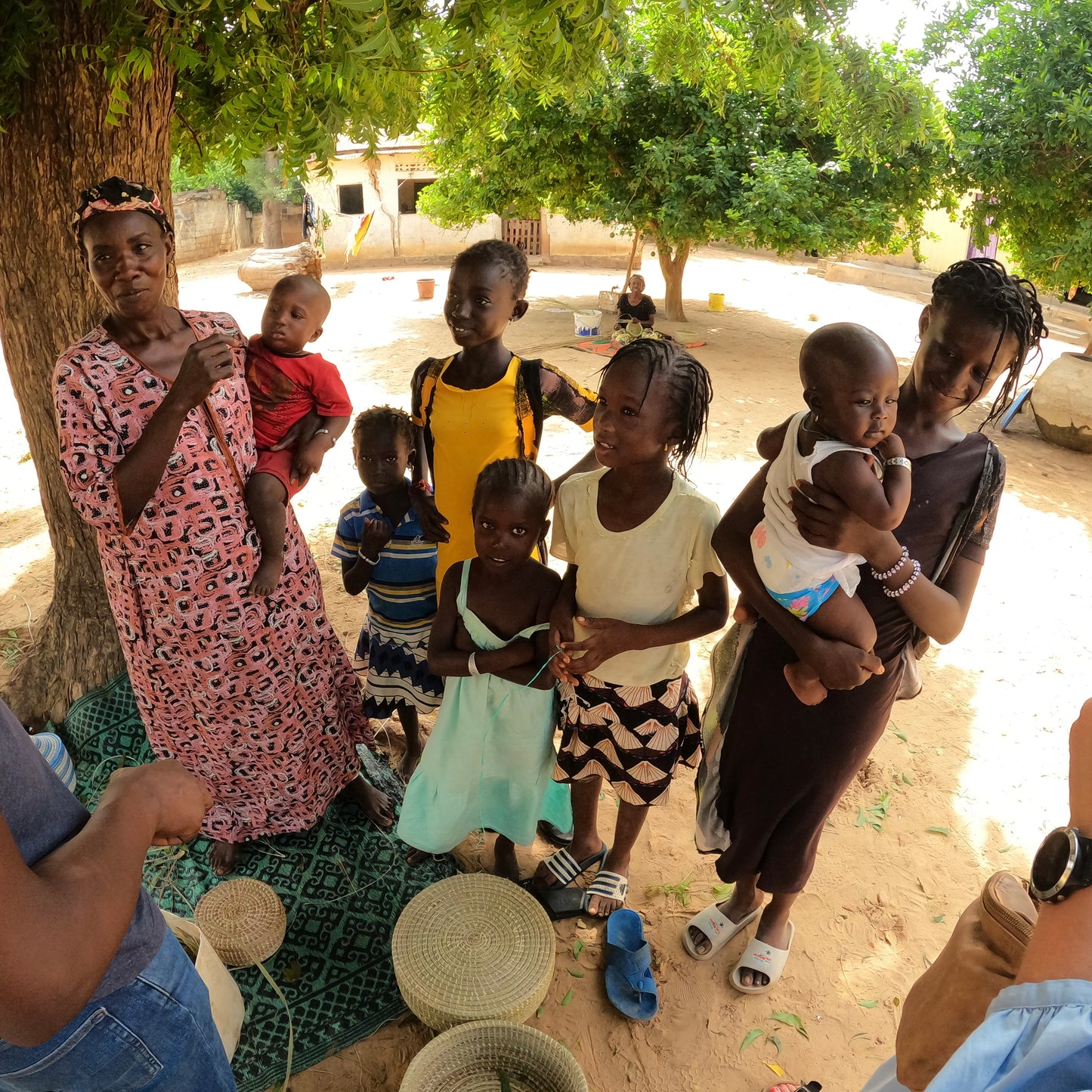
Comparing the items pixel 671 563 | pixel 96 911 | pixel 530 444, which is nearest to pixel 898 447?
pixel 671 563

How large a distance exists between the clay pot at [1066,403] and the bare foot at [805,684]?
26.4 feet

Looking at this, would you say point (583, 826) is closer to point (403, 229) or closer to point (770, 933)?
Answer: point (770, 933)

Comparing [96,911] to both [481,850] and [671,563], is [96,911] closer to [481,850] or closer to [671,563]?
[671,563]

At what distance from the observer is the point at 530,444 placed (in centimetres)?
251

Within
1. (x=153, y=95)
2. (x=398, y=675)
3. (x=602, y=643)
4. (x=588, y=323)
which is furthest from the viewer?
(x=588, y=323)

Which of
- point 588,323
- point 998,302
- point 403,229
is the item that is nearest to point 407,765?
point 998,302

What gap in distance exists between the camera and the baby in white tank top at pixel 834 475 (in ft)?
5.27

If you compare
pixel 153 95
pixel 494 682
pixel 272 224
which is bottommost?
pixel 272 224

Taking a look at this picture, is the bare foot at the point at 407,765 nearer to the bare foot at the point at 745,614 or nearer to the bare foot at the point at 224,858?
the bare foot at the point at 224,858

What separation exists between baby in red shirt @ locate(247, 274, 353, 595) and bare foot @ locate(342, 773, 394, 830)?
0.96 m

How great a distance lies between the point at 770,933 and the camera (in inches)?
95.1

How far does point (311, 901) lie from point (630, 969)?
1082 mm

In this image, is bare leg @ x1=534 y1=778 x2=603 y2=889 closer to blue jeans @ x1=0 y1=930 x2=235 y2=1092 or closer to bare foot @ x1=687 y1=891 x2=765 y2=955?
bare foot @ x1=687 y1=891 x2=765 y2=955

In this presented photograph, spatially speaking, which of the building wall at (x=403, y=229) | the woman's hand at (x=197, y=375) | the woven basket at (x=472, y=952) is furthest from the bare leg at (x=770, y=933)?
the building wall at (x=403, y=229)
